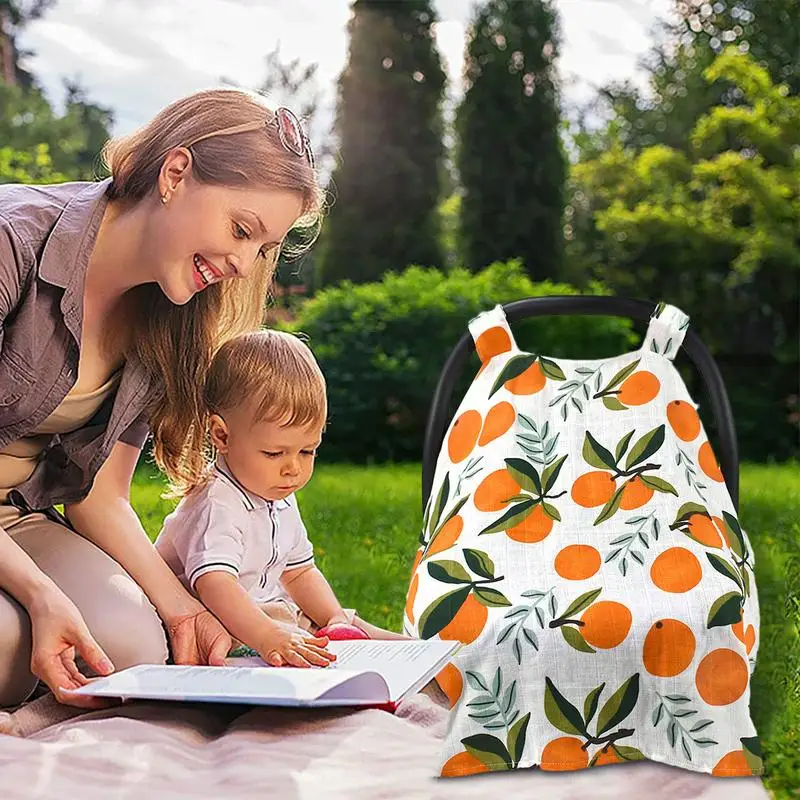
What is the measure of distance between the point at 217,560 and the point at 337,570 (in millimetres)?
1488

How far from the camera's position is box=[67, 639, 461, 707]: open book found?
1.21 meters

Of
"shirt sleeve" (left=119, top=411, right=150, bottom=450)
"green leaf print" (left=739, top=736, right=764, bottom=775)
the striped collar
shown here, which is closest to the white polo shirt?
the striped collar

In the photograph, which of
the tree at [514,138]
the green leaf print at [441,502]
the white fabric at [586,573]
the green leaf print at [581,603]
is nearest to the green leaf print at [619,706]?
the white fabric at [586,573]

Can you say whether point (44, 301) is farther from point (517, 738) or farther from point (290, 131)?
point (517, 738)

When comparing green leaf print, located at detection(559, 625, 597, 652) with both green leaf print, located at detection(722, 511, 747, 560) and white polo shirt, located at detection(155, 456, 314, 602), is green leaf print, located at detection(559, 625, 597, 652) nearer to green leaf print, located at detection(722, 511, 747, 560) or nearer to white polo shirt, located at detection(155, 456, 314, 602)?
green leaf print, located at detection(722, 511, 747, 560)

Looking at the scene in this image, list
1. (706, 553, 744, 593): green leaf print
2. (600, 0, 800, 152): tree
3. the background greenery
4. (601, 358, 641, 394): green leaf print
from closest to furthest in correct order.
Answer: (706, 553, 744, 593): green leaf print, (601, 358, 641, 394): green leaf print, the background greenery, (600, 0, 800, 152): tree

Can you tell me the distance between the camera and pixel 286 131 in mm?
1615

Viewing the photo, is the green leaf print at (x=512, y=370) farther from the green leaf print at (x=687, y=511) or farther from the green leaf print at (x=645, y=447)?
the green leaf print at (x=687, y=511)

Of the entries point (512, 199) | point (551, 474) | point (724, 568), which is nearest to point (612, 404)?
point (551, 474)

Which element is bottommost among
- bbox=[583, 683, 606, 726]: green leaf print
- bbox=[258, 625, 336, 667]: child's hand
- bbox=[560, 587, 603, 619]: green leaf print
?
bbox=[583, 683, 606, 726]: green leaf print

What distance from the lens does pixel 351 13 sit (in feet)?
20.6

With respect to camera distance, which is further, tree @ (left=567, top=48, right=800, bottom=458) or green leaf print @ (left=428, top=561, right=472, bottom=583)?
tree @ (left=567, top=48, right=800, bottom=458)

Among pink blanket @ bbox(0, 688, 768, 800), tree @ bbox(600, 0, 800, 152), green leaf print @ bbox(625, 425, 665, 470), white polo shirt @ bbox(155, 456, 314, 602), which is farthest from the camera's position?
tree @ bbox(600, 0, 800, 152)

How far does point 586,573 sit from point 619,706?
0.19 meters
